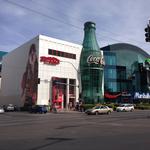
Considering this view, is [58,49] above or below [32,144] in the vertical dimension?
above

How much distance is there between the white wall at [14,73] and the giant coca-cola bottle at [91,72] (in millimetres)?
13434

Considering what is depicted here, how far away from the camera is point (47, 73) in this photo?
61500 millimetres

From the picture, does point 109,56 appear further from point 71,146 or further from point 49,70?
point 71,146

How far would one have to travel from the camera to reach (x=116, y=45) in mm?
90375

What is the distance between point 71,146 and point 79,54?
58901 millimetres

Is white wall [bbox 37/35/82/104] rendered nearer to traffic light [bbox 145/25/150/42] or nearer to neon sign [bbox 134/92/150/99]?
neon sign [bbox 134/92/150/99]

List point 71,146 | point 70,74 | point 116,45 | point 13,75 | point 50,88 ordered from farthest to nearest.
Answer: point 116,45 < point 13,75 < point 70,74 < point 50,88 < point 71,146

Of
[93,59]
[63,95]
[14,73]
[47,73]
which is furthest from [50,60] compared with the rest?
[14,73]

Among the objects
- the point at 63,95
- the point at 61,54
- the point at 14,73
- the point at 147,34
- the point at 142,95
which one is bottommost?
the point at 63,95

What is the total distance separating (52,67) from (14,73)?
19.3 m

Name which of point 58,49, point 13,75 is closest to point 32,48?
point 58,49


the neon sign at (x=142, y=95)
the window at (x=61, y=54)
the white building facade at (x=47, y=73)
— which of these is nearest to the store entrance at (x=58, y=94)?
the white building facade at (x=47, y=73)

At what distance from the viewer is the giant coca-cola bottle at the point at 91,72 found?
6681 centimetres

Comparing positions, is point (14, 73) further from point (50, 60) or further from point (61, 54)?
point (50, 60)
